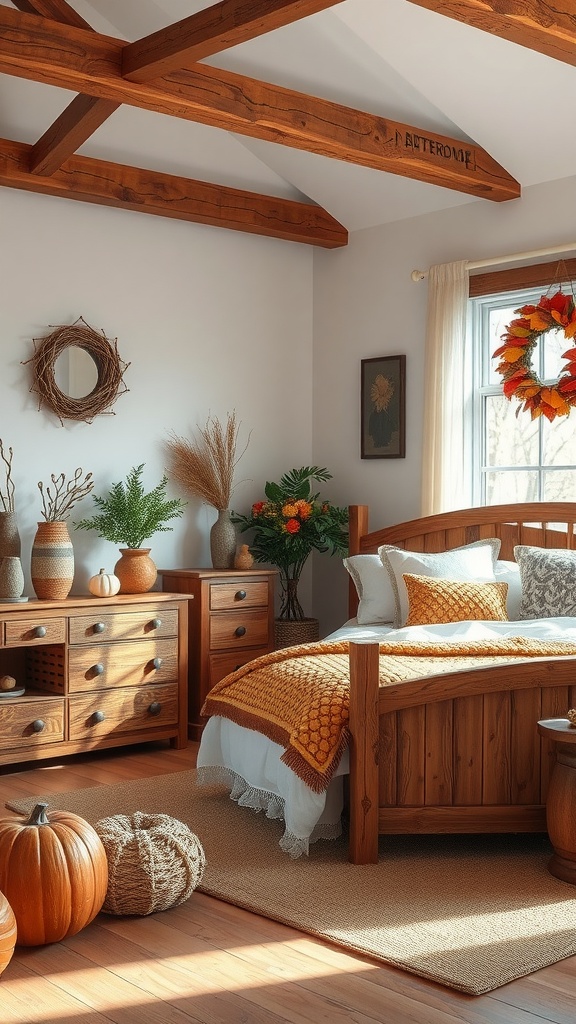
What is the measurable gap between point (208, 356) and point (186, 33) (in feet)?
8.04

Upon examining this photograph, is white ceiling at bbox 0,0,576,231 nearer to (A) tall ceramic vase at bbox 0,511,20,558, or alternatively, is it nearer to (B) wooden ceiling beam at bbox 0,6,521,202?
(B) wooden ceiling beam at bbox 0,6,521,202

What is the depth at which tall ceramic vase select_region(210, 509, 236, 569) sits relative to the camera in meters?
5.75

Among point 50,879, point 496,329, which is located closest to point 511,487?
point 496,329

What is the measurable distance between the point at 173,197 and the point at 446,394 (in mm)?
1714

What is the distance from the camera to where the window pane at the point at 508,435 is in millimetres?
5414

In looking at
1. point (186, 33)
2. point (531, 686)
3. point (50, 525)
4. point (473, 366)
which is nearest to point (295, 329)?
point (473, 366)

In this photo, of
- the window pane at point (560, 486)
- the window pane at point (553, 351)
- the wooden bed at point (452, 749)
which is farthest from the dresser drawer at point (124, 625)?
the window pane at point (553, 351)

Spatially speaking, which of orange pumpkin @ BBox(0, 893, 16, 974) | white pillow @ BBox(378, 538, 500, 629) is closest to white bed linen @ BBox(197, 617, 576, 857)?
white pillow @ BBox(378, 538, 500, 629)

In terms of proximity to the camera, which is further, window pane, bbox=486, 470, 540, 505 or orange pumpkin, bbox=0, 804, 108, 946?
window pane, bbox=486, 470, 540, 505

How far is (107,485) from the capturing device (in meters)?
5.55

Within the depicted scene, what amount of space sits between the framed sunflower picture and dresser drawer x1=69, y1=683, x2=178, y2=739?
1794 mm

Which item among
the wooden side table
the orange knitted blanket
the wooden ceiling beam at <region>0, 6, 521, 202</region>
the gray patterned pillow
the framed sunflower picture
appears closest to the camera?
the wooden side table

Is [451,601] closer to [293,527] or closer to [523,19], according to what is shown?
[293,527]

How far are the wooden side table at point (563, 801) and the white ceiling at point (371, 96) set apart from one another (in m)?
2.87
